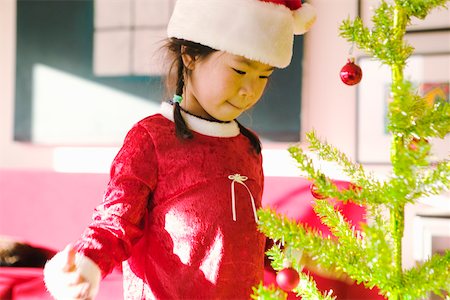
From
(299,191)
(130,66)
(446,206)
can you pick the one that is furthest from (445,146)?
(130,66)

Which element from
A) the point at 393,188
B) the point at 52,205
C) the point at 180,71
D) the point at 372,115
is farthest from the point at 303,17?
the point at 52,205

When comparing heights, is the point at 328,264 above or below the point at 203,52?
below

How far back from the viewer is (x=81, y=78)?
2277 mm

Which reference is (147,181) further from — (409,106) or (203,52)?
(409,106)

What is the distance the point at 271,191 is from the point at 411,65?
70 cm

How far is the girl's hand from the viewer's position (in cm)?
59

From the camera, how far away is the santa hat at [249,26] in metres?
0.79

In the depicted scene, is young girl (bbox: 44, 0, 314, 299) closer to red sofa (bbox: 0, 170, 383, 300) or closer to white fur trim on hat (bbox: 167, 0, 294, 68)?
white fur trim on hat (bbox: 167, 0, 294, 68)

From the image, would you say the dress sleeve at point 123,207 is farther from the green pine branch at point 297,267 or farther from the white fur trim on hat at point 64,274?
the green pine branch at point 297,267

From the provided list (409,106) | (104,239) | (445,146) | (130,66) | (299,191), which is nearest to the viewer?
(409,106)

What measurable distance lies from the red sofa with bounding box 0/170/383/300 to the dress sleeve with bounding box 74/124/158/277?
2.79 ft

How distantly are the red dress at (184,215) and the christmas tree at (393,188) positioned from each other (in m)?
0.26

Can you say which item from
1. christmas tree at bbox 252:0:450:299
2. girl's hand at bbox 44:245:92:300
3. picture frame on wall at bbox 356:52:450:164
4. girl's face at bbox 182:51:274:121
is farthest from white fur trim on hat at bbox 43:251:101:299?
picture frame on wall at bbox 356:52:450:164

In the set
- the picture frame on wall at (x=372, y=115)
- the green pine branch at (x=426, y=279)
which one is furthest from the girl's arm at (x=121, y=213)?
the picture frame on wall at (x=372, y=115)
